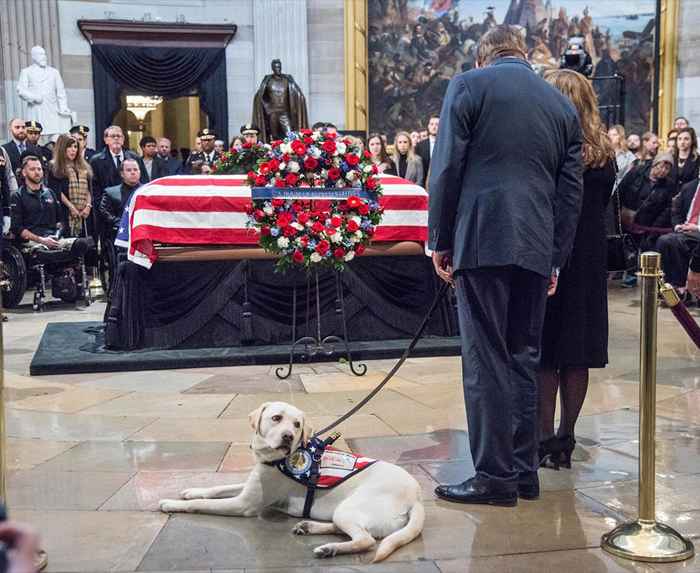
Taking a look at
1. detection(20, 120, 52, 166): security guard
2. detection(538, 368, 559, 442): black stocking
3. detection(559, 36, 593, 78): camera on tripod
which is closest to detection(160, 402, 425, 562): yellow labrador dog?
detection(538, 368, 559, 442): black stocking

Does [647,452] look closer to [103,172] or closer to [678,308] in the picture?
[678,308]

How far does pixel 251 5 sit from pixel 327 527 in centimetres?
1634

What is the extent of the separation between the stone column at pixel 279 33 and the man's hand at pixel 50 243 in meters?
8.33

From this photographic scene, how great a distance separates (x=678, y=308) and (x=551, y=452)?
956 mm

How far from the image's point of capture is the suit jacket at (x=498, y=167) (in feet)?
12.6

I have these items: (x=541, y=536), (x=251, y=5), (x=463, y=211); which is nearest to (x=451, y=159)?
(x=463, y=211)

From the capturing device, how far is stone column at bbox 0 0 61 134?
16.6 m

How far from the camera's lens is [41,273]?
430 inches

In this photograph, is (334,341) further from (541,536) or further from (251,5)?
(251,5)

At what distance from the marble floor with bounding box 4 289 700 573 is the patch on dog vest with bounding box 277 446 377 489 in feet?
0.74

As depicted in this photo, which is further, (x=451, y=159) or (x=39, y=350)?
(x=39, y=350)

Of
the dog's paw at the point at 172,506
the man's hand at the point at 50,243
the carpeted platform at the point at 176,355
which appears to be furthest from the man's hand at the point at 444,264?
the man's hand at the point at 50,243

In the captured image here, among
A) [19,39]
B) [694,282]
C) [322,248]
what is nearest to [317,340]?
[322,248]

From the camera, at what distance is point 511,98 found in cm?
386
